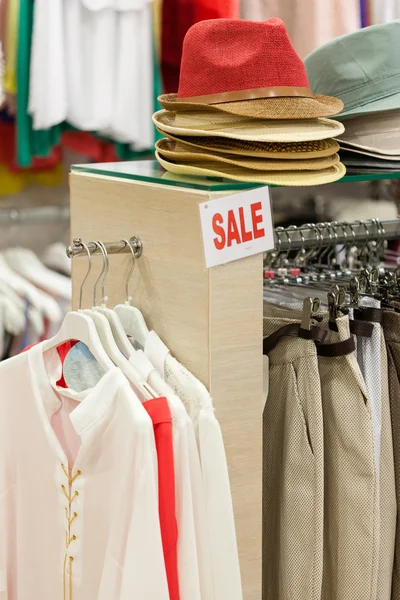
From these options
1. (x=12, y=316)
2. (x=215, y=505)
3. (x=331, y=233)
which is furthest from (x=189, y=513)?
(x=12, y=316)

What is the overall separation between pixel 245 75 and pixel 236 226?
0.23 metres

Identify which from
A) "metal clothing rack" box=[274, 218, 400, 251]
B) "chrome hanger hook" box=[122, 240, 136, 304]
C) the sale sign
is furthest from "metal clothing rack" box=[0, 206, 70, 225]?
the sale sign

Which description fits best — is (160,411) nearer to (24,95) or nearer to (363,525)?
(363,525)

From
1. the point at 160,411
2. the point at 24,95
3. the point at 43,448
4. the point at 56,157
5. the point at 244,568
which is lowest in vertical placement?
the point at 244,568

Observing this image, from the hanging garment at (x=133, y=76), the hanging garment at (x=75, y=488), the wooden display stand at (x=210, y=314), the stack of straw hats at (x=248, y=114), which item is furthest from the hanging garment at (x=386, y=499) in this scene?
the hanging garment at (x=133, y=76)

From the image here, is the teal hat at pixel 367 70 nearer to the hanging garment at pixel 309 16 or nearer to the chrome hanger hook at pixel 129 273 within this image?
the chrome hanger hook at pixel 129 273

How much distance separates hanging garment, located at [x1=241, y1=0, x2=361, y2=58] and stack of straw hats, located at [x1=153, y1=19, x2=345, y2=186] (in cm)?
133

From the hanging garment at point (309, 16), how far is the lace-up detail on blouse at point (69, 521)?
1693 millimetres

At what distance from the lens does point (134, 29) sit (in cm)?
230

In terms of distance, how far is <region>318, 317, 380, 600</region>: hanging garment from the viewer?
128 cm

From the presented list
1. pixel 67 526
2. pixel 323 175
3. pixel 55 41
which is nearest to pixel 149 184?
pixel 323 175

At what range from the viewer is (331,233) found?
1.57m

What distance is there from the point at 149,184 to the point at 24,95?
1136 mm

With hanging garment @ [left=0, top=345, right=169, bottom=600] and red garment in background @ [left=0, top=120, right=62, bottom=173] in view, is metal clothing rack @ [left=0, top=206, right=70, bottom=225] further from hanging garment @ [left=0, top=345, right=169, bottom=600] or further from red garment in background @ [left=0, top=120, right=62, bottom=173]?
hanging garment @ [left=0, top=345, right=169, bottom=600]
